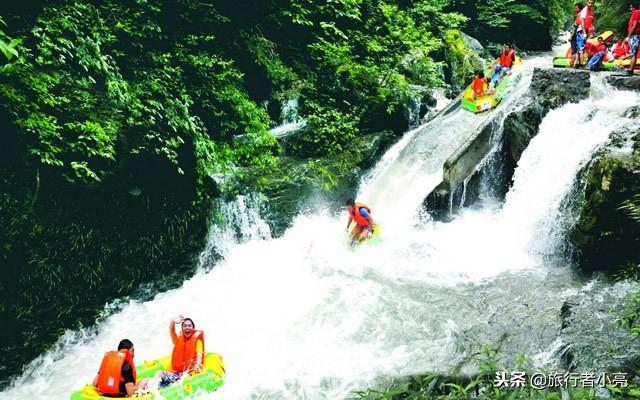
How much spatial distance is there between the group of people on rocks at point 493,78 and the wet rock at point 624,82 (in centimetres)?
347

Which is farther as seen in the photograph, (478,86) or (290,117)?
(478,86)

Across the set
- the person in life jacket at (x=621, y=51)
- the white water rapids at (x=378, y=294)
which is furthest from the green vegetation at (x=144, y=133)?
the person in life jacket at (x=621, y=51)

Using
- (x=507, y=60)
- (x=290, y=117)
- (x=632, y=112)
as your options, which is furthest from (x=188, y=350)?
(x=507, y=60)

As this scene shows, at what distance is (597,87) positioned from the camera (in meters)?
9.91

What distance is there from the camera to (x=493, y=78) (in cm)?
1356

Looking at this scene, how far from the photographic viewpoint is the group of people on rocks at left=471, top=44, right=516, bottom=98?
12859 millimetres

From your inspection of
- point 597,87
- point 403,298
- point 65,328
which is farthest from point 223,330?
point 597,87

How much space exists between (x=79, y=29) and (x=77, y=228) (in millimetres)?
3065

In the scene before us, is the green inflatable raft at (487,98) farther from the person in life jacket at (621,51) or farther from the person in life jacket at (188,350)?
the person in life jacket at (188,350)

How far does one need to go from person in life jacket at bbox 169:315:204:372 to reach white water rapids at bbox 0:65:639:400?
0.48 m

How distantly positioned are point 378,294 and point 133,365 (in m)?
4.04

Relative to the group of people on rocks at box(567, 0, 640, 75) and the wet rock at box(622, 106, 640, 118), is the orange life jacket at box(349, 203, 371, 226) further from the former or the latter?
the group of people on rocks at box(567, 0, 640, 75)

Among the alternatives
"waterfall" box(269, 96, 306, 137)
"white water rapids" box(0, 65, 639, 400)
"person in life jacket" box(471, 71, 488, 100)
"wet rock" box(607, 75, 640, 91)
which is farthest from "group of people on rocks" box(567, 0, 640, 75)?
"waterfall" box(269, 96, 306, 137)

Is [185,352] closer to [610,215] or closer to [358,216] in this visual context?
[358,216]
